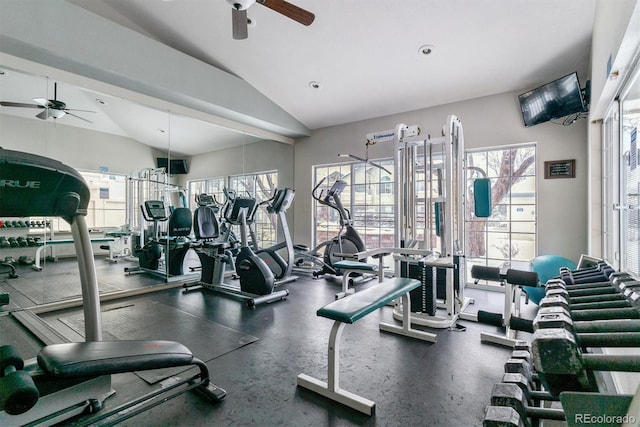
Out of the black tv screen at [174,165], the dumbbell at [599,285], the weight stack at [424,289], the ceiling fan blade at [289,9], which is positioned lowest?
the weight stack at [424,289]

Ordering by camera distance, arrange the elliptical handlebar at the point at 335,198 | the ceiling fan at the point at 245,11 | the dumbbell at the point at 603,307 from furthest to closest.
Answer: the elliptical handlebar at the point at 335,198, the ceiling fan at the point at 245,11, the dumbbell at the point at 603,307

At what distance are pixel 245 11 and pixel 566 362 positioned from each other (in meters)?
2.80

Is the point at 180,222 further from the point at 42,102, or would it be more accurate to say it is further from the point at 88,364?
the point at 88,364

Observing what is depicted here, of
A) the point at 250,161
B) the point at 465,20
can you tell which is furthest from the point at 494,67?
the point at 250,161

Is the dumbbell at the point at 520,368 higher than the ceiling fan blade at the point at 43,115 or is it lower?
lower

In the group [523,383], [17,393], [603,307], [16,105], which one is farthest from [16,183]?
[16,105]

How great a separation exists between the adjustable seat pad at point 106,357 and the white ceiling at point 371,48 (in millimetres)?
3084

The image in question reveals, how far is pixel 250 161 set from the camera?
576 centimetres

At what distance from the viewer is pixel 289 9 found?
8.07 feet

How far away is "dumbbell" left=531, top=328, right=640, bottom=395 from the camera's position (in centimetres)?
54

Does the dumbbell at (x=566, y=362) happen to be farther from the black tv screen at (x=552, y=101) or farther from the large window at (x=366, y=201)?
the large window at (x=366, y=201)

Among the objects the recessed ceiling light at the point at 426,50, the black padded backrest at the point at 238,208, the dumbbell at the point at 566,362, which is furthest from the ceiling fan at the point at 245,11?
the dumbbell at the point at 566,362

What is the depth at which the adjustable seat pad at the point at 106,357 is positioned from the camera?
133cm

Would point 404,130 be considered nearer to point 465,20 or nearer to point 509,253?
point 465,20
